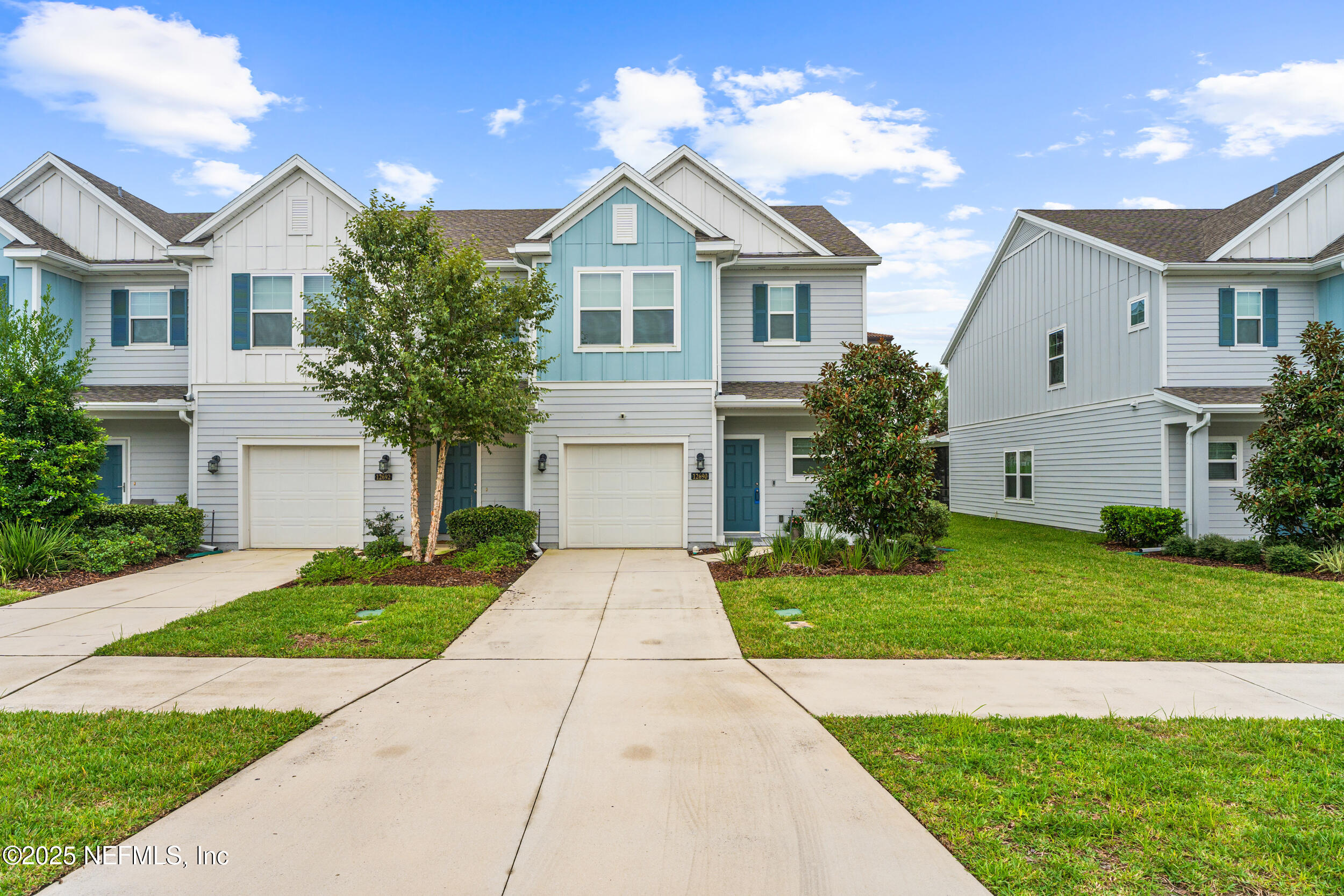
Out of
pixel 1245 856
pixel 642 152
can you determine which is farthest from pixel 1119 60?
pixel 1245 856

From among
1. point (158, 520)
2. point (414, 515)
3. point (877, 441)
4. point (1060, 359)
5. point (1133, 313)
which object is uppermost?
point (1133, 313)

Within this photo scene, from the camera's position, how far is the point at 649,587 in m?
9.17

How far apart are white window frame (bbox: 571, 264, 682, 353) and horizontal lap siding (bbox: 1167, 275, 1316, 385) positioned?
1041cm

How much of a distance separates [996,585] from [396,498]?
10.5m

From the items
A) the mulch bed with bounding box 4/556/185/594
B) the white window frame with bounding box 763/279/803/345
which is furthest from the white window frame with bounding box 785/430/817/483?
the mulch bed with bounding box 4/556/185/594

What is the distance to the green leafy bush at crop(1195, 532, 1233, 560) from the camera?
11.4 meters

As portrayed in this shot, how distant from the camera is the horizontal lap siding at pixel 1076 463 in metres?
14.3

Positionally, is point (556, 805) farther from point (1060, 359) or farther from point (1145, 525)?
point (1060, 359)

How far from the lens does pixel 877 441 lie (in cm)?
1015

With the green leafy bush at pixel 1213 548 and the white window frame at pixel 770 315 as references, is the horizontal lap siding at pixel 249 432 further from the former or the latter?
the green leafy bush at pixel 1213 548

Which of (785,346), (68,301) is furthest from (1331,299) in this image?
(68,301)

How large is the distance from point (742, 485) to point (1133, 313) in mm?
9676

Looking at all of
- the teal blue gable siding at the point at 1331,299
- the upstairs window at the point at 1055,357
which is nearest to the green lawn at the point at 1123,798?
the teal blue gable siding at the point at 1331,299

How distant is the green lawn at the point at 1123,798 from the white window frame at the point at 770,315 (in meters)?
10.5
